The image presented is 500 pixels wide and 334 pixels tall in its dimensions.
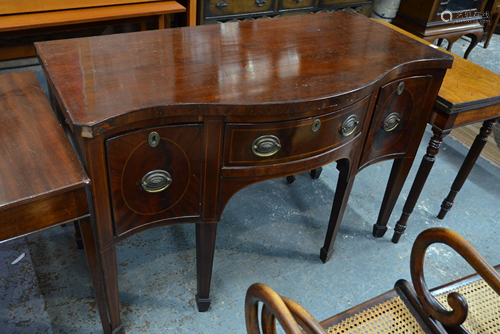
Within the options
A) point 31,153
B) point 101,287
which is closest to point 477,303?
point 101,287

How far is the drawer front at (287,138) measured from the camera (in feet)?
4.02

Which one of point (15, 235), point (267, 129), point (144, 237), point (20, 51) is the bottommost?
point (144, 237)

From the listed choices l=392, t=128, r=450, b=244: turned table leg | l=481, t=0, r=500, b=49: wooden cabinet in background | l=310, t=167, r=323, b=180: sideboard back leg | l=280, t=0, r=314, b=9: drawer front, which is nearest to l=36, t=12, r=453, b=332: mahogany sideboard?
l=392, t=128, r=450, b=244: turned table leg

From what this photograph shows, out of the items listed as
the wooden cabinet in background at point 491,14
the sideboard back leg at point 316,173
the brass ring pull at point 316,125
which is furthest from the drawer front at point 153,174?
the wooden cabinet in background at point 491,14

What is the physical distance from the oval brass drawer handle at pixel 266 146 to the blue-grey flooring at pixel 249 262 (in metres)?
0.69

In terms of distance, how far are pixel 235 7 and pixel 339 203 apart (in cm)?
145

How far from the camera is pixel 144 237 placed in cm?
193

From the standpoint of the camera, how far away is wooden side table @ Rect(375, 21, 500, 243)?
166cm

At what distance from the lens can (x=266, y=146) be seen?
1.26 m

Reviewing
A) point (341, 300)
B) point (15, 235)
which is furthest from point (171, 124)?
point (341, 300)

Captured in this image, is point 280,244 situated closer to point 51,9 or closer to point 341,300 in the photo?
point 341,300

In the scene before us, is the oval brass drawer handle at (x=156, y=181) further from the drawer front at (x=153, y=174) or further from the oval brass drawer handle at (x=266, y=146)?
the oval brass drawer handle at (x=266, y=146)

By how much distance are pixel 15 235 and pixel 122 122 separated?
14.8 inches

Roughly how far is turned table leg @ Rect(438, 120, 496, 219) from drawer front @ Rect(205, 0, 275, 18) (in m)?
1.44
